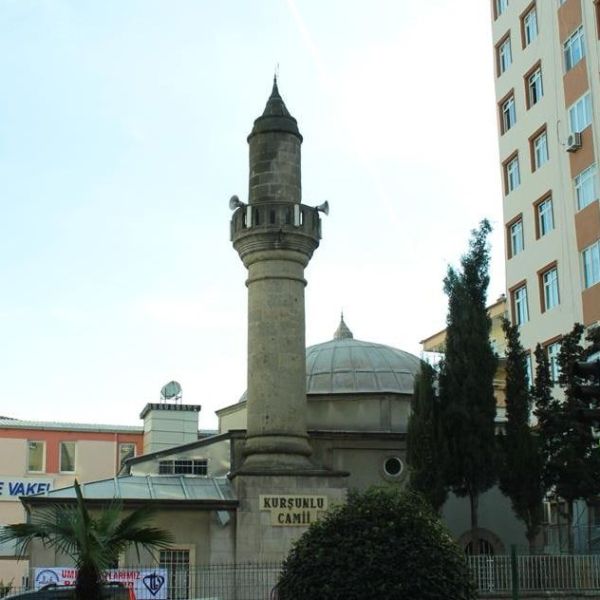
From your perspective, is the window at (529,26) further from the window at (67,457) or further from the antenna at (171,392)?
the window at (67,457)

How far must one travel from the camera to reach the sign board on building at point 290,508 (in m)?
27.5

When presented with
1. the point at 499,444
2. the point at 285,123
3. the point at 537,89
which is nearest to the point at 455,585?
the point at 499,444

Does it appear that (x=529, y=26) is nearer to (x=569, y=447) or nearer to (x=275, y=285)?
(x=275, y=285)

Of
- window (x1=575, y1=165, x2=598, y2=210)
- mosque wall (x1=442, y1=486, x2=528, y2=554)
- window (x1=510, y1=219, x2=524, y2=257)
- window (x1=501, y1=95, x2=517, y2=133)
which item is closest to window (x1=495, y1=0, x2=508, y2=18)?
window (x1=501, y1=95, x2=517, y2=133)

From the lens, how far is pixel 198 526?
27.5m

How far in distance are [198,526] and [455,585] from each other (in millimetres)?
13078

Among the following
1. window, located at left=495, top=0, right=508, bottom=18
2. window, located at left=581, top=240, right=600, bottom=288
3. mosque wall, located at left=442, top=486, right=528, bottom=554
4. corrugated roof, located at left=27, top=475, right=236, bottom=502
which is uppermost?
window, located at left=495, top=0, right=508, bottom=18

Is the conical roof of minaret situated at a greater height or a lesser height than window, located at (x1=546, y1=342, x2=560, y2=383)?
greater

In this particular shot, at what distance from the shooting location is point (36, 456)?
4997 cm

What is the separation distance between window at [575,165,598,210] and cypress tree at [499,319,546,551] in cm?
788

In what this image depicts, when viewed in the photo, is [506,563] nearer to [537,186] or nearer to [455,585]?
[455,585]

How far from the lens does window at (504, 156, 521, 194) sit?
38.4 metres

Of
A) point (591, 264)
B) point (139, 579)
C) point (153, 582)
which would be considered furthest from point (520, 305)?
point (139, 579)

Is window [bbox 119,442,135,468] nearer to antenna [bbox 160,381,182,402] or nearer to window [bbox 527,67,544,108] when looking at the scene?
antenna [bbox 160,381,182,402]
